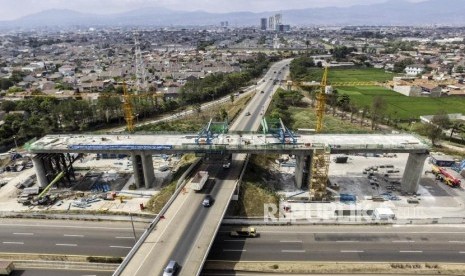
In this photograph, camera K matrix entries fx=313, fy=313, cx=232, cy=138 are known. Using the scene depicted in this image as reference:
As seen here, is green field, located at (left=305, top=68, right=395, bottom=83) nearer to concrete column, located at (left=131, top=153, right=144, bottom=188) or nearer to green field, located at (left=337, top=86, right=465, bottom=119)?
green field, located at (left=337, top=86, right=465, bottom=119)

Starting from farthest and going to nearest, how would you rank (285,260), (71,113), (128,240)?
1. (71,113)
2. (128,240)
3. (285,260)

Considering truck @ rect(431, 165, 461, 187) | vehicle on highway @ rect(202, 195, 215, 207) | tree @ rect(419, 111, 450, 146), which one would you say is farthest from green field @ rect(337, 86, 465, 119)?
vehicle on highway @ rect(202, 195, 215, 207)

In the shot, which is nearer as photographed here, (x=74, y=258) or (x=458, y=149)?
(x=74, y=258)

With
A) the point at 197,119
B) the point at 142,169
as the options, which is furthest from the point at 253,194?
the point at 197,119

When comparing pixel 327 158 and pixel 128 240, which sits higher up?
pixel 327 158

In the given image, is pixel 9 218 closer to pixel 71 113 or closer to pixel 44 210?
pixel 44 210

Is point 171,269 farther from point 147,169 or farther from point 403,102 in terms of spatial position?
point 403,102

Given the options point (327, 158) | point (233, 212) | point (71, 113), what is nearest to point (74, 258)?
point (233, 212)
